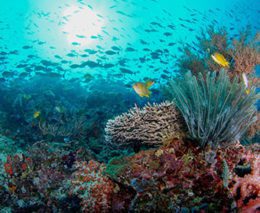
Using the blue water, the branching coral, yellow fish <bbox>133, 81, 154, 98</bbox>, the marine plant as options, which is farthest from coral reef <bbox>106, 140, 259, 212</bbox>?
the branching coral

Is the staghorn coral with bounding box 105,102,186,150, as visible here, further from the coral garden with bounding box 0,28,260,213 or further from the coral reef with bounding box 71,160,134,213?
the coral reef with bounding box 71,160,134,213

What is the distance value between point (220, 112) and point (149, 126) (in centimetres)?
128

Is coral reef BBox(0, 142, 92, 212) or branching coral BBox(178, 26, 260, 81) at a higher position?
branching coral BBox(178, 26, 260, 81)

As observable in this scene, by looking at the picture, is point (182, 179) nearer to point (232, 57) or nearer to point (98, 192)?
point (98, 192)

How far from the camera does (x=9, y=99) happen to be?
13.7 metres

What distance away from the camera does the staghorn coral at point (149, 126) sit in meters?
3.92

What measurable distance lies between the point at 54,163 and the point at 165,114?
2.83 m

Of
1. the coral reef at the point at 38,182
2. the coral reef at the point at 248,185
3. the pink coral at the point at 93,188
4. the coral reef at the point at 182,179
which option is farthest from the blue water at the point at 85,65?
the coral reef at the point at 248,185

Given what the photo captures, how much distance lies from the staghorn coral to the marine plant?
372 millimetres

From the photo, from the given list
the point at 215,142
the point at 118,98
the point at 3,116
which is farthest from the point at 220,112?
the point at 118,98

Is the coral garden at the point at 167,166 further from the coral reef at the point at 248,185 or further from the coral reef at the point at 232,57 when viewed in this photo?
the coral reef at the point at 232,57

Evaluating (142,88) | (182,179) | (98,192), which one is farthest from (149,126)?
(142,88)

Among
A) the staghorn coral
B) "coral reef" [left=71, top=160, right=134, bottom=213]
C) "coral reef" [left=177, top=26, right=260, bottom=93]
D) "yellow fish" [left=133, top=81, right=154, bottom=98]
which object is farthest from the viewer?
"coral reef" [left=177, top=26, right=260, bottom=93]

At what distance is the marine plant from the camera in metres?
3.35
